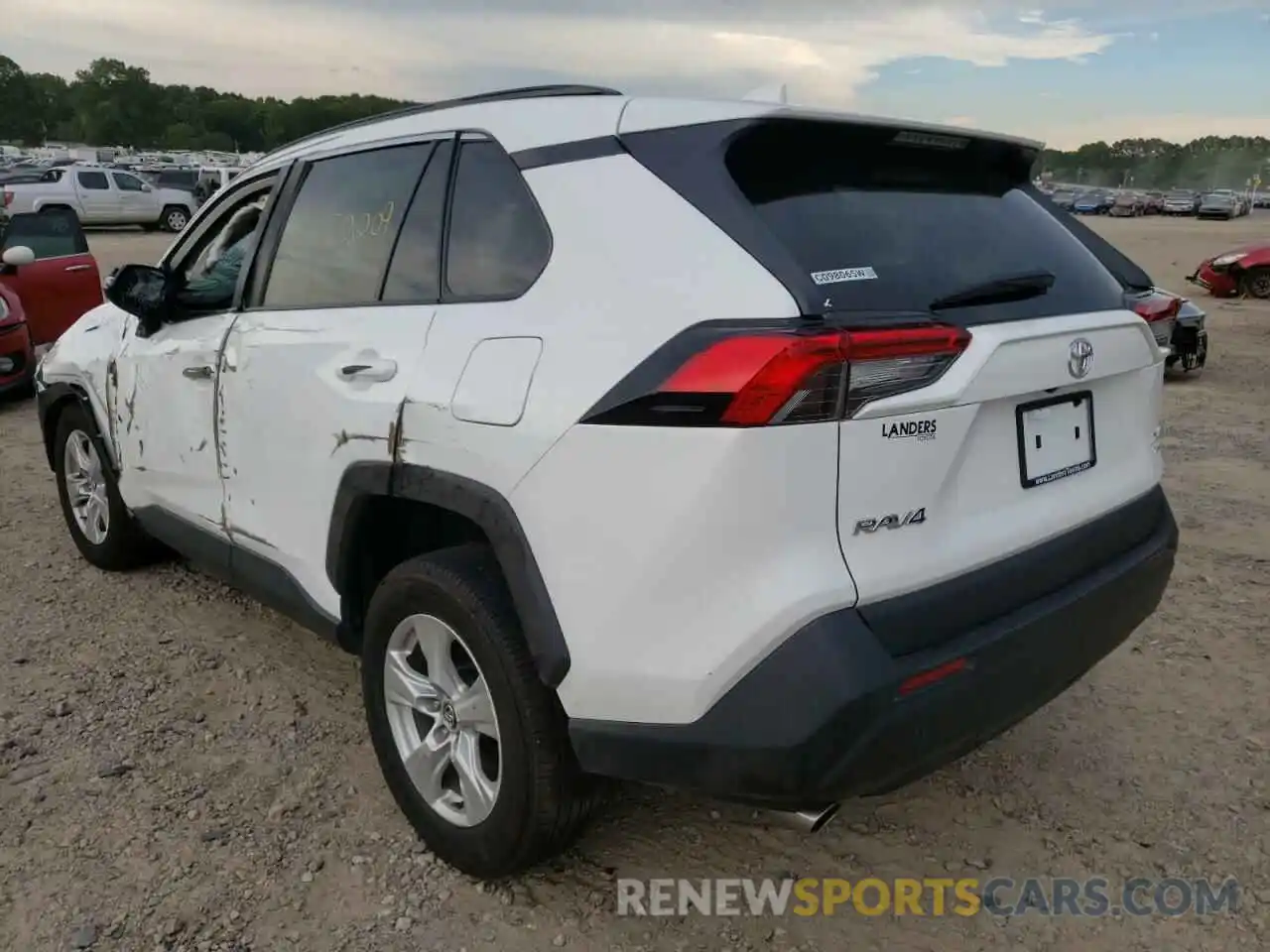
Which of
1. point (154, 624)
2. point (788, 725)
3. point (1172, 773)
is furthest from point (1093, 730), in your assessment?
point (154, 624)

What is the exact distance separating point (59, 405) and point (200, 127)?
116 metres

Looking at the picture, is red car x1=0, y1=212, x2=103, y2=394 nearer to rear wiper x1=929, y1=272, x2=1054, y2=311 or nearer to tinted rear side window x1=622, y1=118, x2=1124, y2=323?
tinted rear side window x1=622, y1=118, x2=1124, y2=323

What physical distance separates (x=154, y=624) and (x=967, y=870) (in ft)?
10.4

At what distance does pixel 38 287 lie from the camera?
27.8ft

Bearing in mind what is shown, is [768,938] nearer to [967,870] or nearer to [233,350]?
[967,870]

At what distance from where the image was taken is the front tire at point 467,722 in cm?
222

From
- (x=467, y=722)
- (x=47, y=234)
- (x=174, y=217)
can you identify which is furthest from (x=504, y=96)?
(x=174, y=217)

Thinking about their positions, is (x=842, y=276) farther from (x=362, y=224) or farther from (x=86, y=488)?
(x=86, y=488)

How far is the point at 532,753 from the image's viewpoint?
7.24 ft

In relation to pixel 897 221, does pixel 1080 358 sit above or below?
below

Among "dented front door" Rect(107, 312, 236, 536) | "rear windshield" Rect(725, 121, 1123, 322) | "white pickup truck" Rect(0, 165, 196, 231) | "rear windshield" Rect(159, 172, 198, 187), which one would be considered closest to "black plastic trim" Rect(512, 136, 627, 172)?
"rear windshield" Rect(725, 121, 1123, 322)

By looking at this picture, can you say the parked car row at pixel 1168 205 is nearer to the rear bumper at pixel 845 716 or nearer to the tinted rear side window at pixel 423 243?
the tinted rear side window at pixel 423 243

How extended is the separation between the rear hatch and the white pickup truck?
2770cm

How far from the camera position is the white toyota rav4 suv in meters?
1.87
